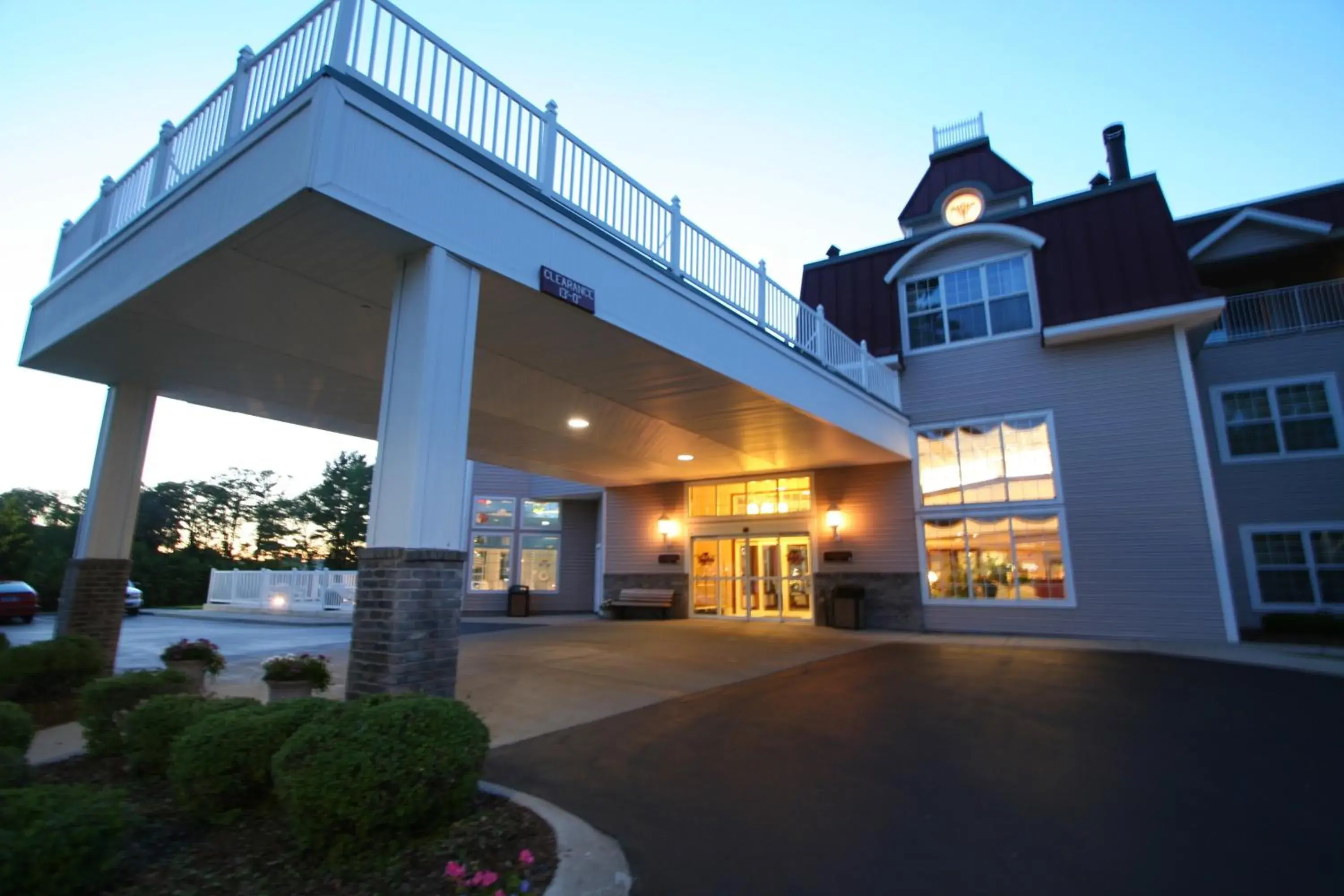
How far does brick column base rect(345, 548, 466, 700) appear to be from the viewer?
421cm

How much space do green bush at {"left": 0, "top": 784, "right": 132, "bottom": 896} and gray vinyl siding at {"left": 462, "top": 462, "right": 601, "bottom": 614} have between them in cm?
1672

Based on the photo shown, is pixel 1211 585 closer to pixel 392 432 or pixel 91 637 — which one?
pixel 392 432

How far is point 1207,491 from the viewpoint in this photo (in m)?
10.9

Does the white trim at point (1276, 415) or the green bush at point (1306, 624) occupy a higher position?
the white trim at point (1276, 415)

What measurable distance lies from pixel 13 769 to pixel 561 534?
17003 mm

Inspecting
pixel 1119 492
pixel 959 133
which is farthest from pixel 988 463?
pixel 959 133

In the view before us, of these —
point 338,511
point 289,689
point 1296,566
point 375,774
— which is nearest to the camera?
point 375,774

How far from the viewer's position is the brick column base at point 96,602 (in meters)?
7.29

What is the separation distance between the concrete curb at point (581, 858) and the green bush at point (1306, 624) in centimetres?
1444

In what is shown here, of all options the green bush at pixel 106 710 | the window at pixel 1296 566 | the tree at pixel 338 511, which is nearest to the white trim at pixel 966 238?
the window at pixel 1296 566

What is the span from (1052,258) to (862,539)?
22.8 ft

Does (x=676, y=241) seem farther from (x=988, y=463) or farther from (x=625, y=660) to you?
(x=988, y=463)

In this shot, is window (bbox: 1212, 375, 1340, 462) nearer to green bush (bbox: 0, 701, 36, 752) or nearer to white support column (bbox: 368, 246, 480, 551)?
white support column (bbox: 368, 246, 480, 551)

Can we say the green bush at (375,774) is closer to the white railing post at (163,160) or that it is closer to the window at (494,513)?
the white railing post at (163,160)
